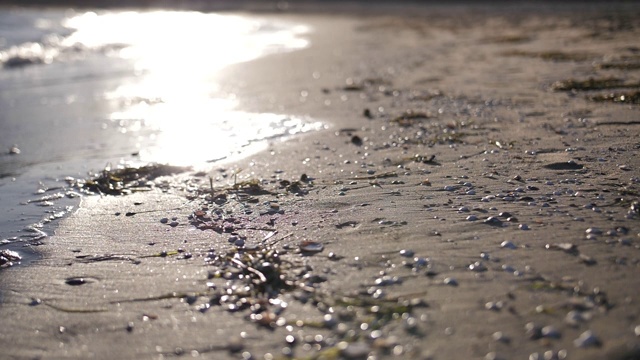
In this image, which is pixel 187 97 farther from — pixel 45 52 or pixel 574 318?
pixel 45 52

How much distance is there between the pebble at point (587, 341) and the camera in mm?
2586

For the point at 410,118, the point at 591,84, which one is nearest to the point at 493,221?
the point at 410,118

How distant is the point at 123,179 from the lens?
18.4 feet

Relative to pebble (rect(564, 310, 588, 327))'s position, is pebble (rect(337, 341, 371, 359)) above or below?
below

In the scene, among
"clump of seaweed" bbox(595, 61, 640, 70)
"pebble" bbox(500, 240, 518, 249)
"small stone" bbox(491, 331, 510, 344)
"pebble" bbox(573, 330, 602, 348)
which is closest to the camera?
"pebble" bbox(573, 330, 602, 348)

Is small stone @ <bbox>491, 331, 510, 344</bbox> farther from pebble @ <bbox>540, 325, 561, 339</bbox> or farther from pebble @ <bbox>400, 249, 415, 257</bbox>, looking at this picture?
pebble @ <bbox>400, 249, 415, 257</bbox>

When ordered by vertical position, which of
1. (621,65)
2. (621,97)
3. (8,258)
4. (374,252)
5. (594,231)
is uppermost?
(621,65)

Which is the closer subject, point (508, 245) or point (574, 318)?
point (574, 318)

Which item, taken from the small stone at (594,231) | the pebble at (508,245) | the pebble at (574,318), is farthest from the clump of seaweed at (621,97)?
the pebble at (574,318)

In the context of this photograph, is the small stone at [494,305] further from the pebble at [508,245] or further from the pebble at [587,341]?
the pebble at [508,245]

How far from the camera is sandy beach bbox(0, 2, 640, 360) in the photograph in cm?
287

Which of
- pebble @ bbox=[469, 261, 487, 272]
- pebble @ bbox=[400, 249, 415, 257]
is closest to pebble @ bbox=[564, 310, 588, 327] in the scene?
pebble @ bbox=[469, 261, 487, 272]

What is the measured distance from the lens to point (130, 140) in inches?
283

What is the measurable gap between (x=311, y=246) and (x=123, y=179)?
2487mm
